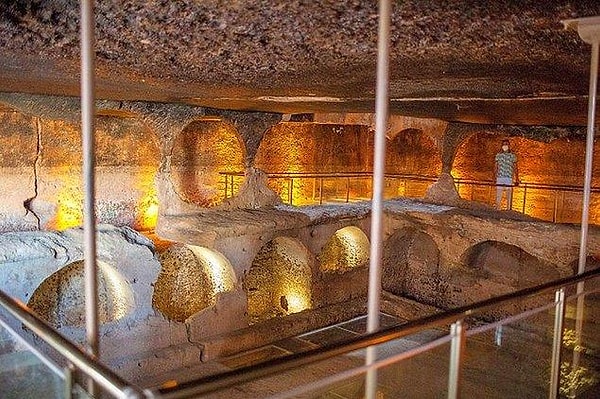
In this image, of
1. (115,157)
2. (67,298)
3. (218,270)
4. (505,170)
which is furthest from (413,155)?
(67,298)

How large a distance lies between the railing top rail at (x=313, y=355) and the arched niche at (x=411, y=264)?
10.7 m

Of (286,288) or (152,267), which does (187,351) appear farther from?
(286,288)

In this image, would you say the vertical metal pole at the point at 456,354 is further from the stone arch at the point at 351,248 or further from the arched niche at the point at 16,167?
the arched niche at the point at 16,167

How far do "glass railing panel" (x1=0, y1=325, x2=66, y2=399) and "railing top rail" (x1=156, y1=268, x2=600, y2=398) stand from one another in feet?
2.30

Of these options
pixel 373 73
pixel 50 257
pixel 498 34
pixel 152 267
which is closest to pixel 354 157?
pixel 152 267

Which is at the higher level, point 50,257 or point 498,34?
point 498,34

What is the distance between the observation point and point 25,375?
266cm

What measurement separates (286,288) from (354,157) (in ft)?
21.4

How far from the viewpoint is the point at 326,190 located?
1792 cm

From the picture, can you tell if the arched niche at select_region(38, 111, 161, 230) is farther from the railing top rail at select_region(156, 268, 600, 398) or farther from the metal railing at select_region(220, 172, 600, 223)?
the railing top rail at select_region(156, 268, 600, 398)

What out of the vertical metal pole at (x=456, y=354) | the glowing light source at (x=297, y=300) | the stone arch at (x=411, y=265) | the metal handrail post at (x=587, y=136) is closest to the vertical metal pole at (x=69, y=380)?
the vertical metal pole at (x=456, y=354)

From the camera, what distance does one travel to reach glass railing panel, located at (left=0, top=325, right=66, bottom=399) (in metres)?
2.24

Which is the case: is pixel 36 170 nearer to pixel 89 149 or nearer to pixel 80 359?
pixel 89 149

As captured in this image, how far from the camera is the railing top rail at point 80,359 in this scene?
1.58 meters
